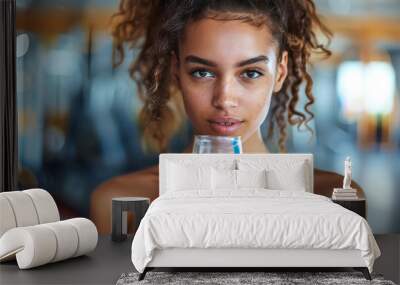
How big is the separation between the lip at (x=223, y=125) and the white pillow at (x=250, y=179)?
3.03ft

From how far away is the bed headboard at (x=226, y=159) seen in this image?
7227 millimetres

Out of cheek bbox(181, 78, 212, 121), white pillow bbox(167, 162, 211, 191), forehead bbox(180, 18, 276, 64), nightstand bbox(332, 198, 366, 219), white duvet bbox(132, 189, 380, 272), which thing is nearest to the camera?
white duvet bbox(132, 189, 380, 272)

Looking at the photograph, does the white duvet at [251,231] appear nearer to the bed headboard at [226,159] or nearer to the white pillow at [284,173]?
the white pillow at [284,173]

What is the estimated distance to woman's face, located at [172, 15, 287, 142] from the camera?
7.42 m

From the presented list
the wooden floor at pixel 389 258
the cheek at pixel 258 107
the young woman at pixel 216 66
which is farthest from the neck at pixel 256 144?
the wooden floor at pixel 389 258

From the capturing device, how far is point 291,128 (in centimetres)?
762

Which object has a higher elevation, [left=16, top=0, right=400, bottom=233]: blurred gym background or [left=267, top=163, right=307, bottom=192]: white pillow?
[left=16, top=0, right=400, bottom=233]: blurred gym background

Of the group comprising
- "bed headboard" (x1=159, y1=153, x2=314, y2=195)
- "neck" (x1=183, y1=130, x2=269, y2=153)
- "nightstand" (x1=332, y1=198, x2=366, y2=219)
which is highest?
"neck" (x1=183, y1=130, x2=269, y2=153)

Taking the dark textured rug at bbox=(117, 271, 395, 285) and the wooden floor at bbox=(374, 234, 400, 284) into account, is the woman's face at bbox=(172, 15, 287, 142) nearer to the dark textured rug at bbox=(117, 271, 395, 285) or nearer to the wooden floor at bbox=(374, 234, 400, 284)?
the wooden floor at bbox=(374, 234, 400, 284)

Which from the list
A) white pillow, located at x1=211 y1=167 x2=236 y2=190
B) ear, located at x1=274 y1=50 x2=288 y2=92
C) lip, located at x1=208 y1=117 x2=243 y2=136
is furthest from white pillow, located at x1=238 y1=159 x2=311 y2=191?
ear, located at x1=274 y1=50 x2=288 y2=92

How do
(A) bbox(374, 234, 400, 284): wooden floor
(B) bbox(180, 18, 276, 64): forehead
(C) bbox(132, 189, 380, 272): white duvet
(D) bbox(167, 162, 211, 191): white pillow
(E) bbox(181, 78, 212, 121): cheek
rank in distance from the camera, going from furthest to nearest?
1. (E) bbox(181, 78, 212, 121): cheek
2. (B) bbox(180, 18, 276, 64): forehead
3. (D) bbox(167, 162, 211, 191): white pillow
4. (A) bbox(374, 234, 400, 284): wooden floor
5. (C) bbox(132, 189, 380, 272): white duvet

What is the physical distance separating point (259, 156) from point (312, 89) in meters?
1.01

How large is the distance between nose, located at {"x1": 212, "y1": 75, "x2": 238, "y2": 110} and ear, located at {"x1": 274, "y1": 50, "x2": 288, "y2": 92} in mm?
474

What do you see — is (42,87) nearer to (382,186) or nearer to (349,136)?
(349,136)
